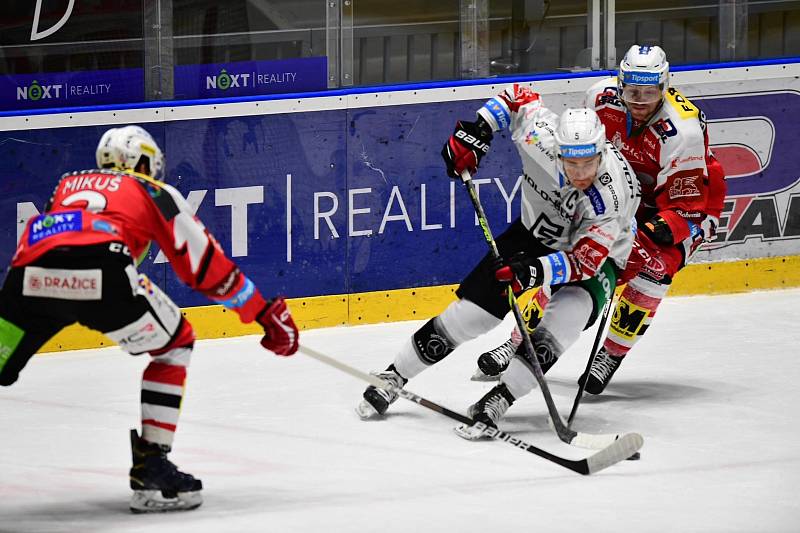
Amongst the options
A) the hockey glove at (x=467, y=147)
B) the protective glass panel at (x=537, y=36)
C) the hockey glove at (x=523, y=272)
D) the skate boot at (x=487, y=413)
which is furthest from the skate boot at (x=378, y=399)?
the protective glass panel at (x=537, y=36)

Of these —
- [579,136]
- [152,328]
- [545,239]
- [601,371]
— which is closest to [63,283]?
[152,328]

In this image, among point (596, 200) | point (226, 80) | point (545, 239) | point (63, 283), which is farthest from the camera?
point (226, 80)

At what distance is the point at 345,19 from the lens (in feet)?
20.1

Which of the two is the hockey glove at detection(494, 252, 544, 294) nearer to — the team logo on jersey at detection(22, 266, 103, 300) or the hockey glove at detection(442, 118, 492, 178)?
the hockey glove at detection(442, 118, 492, 178)

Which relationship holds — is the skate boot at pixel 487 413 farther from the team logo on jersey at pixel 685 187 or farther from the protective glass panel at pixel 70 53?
the protective glass panel at pixel 70 53

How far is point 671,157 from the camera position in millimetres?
5090

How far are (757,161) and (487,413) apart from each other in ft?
8.89

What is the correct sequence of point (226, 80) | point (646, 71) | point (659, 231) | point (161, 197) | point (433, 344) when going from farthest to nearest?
point (226, 80), point (659, 231), point (646, 71), point (433, 344), point (161, 197)

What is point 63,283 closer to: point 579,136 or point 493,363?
point 579,136

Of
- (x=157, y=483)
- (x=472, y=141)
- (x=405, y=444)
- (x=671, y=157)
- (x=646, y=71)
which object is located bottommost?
(x=405, y=444)

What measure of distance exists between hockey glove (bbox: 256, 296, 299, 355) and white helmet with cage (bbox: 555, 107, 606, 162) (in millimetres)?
1135

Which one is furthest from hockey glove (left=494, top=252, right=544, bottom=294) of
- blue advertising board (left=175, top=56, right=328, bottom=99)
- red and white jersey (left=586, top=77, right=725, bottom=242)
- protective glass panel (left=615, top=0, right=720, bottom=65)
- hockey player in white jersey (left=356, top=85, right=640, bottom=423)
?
protective glass panel (left=615, top=0, right=720, bottom=65)

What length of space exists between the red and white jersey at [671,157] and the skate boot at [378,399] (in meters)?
1.14

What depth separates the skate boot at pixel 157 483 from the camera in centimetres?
372
